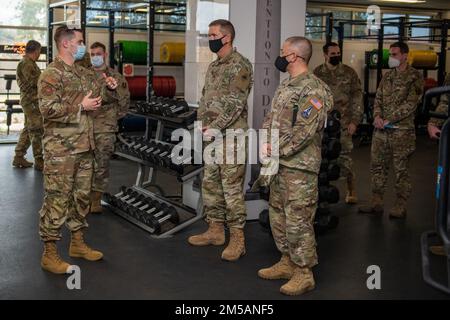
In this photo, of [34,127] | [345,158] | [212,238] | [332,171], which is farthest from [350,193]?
[34,127]

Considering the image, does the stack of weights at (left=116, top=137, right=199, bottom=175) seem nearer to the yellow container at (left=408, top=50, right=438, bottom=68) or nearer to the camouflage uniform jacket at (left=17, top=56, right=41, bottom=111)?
the camouflage uniform jacket at (left=17, top=56, right=41, bottom=111)

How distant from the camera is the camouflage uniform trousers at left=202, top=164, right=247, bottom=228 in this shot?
186 inches

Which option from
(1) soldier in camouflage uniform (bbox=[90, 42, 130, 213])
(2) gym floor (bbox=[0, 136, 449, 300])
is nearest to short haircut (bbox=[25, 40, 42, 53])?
(2) gym floor (bbox=[0, 136, 449, 300])

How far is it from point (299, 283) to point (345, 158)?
2.95 meters

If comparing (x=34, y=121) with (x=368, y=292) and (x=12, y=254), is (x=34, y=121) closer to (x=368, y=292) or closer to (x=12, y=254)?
(x=12, y=254)

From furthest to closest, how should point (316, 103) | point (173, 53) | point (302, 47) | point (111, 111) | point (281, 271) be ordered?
point (173, 53), point (111, 111), point (281, 271), point (302, 47), point (316, 103)

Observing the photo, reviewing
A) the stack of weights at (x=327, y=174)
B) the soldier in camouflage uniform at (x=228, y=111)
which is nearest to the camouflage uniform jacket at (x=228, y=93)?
the soldier in camouflage uniform at (x=228, y=111)

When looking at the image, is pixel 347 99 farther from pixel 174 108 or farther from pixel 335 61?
pixel 174 108

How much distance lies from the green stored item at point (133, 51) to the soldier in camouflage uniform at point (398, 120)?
632cm

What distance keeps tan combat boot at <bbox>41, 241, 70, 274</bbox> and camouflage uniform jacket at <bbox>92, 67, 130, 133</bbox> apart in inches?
72.8

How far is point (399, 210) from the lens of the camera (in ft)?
20.0

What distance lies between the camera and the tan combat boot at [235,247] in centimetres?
464

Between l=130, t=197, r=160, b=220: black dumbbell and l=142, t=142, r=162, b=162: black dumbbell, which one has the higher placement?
l=142, t=142, r=162, b=162: black dumbbell

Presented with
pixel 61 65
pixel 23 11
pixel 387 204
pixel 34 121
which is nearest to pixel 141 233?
pixel 61 65
